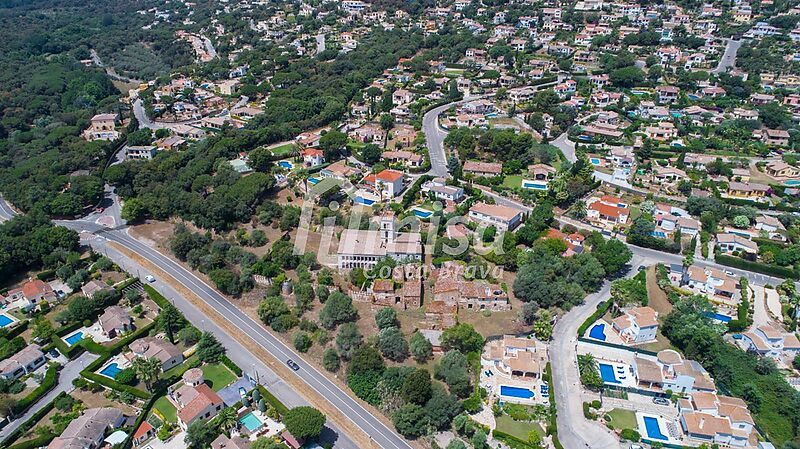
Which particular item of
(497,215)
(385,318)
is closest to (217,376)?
(385,318)

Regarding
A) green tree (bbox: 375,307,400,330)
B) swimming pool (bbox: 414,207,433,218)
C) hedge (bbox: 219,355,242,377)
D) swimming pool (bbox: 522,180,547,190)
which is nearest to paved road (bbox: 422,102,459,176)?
swimming pool (bbox: 522,180,547,190)

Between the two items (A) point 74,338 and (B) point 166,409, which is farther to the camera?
(A) point 74,338

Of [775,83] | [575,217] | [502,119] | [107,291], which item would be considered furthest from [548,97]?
[107,291]

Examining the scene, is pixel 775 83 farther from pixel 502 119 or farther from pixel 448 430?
pixel 448 430

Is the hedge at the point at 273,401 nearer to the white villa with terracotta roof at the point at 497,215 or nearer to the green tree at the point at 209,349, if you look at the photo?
the green tree at the point at 209,349

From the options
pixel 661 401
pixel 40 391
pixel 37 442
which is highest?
pixel 661 401

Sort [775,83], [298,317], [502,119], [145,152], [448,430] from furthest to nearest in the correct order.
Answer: [775,83] → [502,119] → [145,152] → [298,317] → [448,430]

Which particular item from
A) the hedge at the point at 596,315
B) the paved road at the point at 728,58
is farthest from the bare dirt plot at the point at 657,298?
the paved road at the point at 728,58

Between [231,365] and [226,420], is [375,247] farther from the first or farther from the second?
[226,420]
